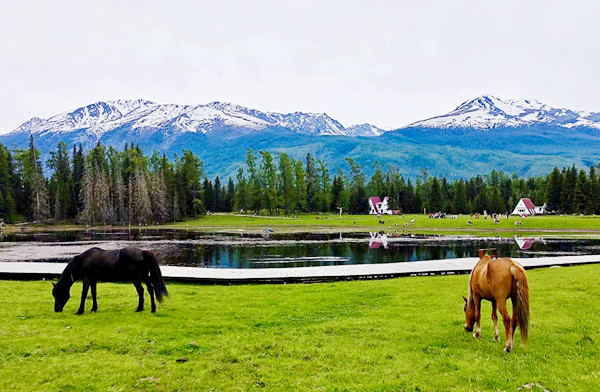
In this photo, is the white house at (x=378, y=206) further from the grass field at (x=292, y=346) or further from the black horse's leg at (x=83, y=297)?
the black horse's leg at (x=83, y=297)

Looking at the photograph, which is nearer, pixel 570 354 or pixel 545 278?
pixel 570 354

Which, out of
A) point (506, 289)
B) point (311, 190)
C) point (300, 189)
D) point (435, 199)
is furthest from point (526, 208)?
point (506, 289)

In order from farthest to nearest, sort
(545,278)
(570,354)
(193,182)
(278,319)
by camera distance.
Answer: (193,182)
(545,278)
(278,319)
(570,354)

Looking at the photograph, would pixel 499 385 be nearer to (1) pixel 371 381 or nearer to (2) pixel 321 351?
(1) pixel 371 381

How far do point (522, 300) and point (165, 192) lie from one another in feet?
377

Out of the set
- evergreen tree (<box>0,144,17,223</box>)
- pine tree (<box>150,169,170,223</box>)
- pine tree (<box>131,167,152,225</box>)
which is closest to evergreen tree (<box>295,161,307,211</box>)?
pine tree (<box>150,169,170,223</box>)

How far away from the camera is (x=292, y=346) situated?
36.1 feet

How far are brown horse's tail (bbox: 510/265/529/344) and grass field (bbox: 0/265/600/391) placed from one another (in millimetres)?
540

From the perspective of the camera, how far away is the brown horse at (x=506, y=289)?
33.7 feet

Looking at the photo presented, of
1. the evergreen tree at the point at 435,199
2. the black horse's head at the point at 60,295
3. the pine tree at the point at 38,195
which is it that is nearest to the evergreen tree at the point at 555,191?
the evergreen tree at the point at 435,199

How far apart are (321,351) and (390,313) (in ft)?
16.3

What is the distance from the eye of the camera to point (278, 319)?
46.3 feet

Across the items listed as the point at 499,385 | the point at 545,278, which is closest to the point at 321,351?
the point at 499,385

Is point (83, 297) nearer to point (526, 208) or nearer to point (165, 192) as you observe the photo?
point (165, 192)
